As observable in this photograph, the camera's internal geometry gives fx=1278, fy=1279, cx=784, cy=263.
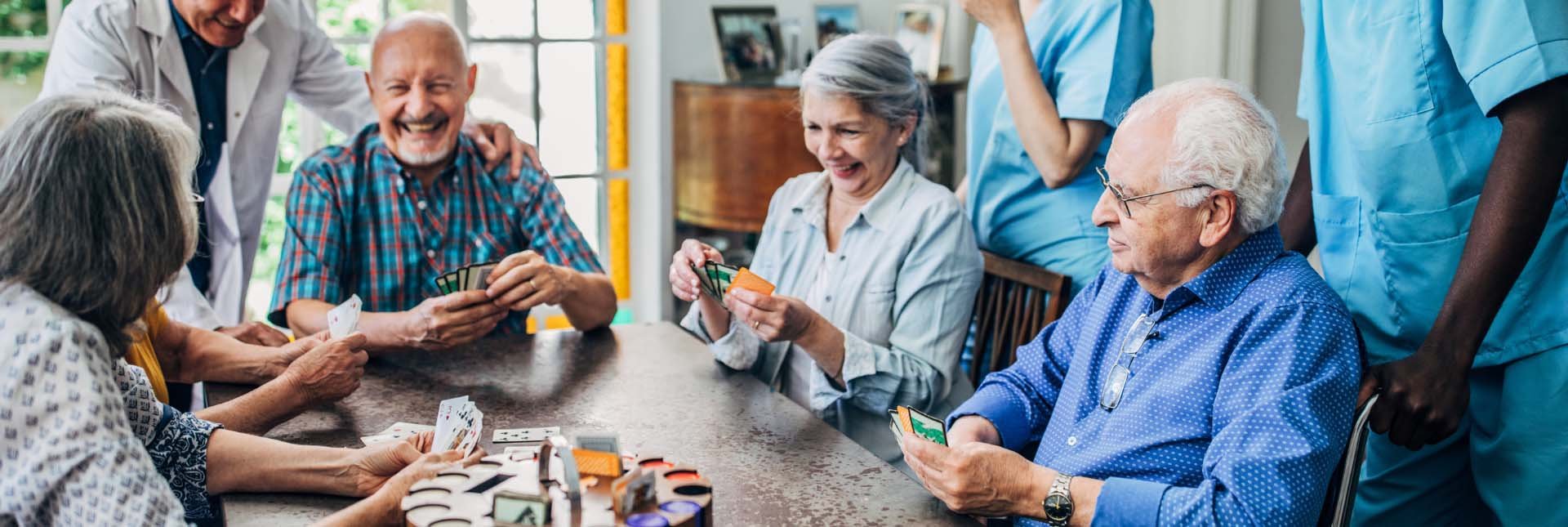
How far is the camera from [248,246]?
3.15m

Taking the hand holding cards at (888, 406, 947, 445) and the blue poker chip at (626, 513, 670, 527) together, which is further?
the hand holding cards at (888, 406, 947, 445)

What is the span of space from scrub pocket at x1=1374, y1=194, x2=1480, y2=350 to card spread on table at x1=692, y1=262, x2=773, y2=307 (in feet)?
3.06

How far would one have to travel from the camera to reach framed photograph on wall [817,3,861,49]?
478cm

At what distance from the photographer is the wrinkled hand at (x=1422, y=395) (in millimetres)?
1600

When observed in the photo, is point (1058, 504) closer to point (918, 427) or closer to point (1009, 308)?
point (918, 427)

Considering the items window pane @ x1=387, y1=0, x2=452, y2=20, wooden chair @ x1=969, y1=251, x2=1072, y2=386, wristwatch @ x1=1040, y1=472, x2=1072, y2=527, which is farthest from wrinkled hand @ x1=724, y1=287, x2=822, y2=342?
window pane @ x1=387, y1=0, x2=452, y2=20

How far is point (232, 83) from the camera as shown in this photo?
2945 millimetres

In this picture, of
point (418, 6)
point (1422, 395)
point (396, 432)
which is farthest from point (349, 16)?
point (1422, 395)

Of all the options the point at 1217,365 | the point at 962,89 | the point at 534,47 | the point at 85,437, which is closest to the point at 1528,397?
the point at 1217,365

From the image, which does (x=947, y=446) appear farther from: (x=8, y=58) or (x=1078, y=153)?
(x=8, y=58)

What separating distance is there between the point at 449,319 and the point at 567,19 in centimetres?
266

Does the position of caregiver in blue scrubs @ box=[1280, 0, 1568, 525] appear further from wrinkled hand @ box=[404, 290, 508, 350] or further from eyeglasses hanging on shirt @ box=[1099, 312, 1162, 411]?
wrinkled hand @ box=[404, 290, 508, 350]

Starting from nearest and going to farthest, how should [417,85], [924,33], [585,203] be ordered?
[417,85] → [924,33] → [585,203]

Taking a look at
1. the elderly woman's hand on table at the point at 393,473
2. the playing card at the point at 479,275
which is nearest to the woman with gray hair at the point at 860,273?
the playing card at the point at 479,275
